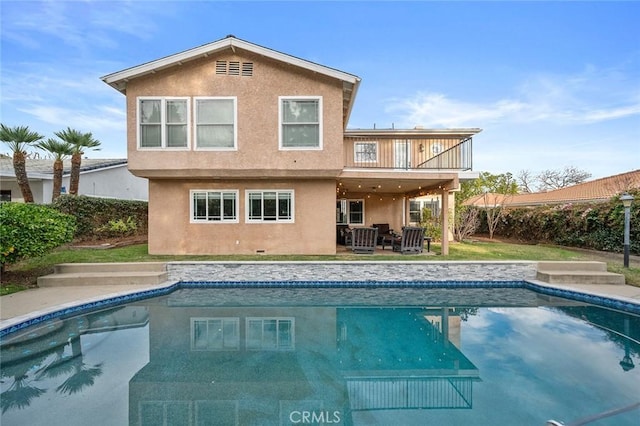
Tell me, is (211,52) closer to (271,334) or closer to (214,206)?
(214,206)

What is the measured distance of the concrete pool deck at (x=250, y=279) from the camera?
7328mm

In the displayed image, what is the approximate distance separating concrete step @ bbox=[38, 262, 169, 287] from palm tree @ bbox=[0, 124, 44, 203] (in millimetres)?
8108

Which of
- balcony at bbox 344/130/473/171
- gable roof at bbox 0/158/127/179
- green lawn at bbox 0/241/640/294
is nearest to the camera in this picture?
green lawn at bbox 0/241/640/294

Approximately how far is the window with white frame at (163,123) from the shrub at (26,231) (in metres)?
3.78

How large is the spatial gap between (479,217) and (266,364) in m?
21.3

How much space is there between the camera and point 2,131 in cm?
1441

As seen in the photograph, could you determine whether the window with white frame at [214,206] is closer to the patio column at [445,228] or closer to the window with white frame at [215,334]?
the window with white frame at [215,334]

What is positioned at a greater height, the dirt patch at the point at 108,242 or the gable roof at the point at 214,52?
the gable roof at the point at 214,52

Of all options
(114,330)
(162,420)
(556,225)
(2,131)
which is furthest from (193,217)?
(556,225)

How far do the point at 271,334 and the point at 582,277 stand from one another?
31.8 feet

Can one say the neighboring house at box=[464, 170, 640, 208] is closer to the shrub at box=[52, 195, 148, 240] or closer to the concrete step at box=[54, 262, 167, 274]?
the concrete step at box=[54, 262, 167, 274]

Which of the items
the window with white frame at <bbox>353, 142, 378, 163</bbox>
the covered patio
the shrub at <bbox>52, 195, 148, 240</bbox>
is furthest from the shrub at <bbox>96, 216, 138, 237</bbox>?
the window with white frame at <bbox>353, 142, 378, 163</bbox>

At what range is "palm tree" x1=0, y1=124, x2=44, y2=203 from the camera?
1447 cm

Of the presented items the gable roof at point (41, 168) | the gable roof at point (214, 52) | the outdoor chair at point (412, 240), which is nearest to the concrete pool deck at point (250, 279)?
the outdoor chair at point (412, 240)
